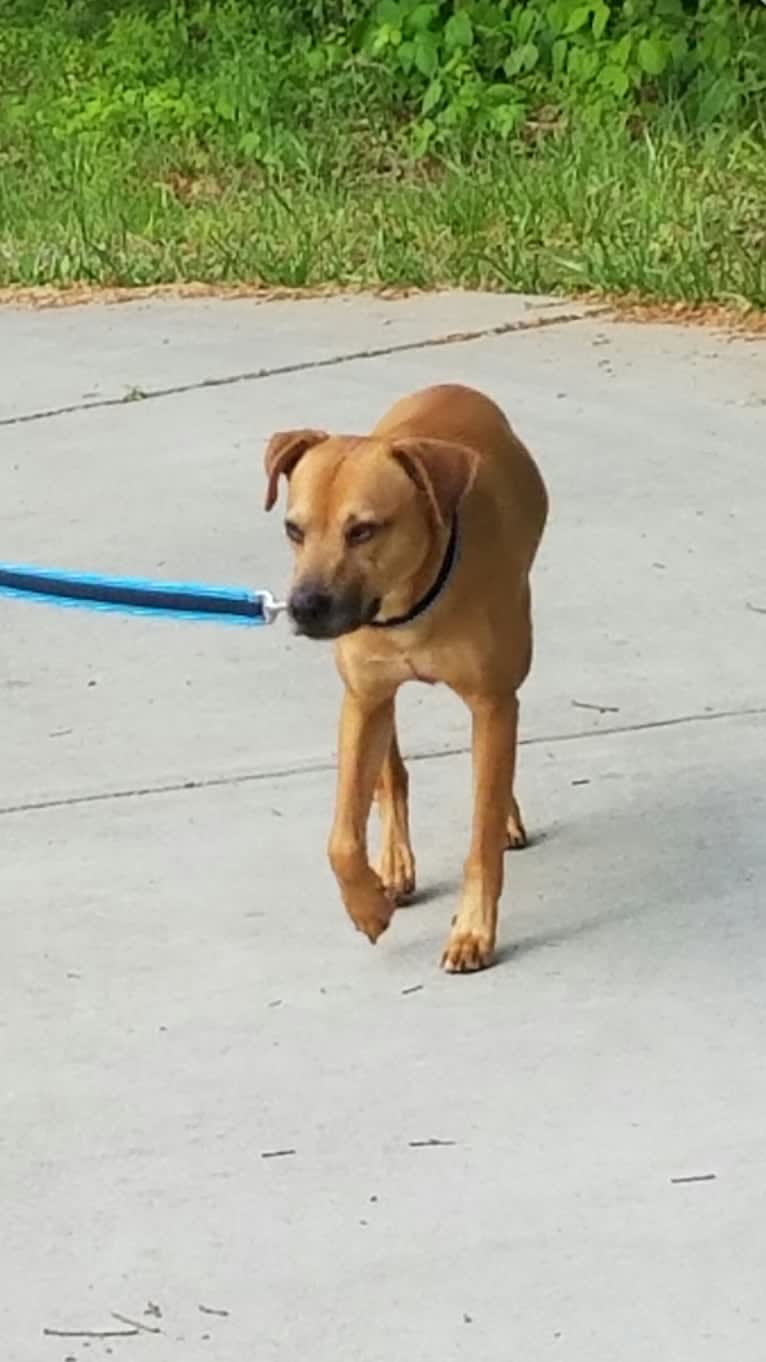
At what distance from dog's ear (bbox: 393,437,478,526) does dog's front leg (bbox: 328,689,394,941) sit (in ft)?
1.25

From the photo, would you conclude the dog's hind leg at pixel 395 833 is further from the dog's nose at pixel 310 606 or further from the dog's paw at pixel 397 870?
the dog's nose at pixel 310 606

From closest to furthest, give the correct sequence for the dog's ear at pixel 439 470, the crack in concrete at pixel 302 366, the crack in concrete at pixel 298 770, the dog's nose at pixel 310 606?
the dog's nose at pixel 310 606
the dog's ear at pixel 439 470
the crack in concrete at pixel 298 770
the crack in concrete at pixel 302 366

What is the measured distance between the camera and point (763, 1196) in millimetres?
3238

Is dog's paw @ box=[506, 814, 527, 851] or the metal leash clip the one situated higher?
the metal leash clip

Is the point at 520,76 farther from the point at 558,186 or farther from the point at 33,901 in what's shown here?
the point at 33,901

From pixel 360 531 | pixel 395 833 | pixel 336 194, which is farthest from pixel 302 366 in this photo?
pixel 360 531

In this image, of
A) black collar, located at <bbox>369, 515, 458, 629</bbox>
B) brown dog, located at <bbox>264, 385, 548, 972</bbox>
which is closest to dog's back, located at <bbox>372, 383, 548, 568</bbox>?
brown dog, located at <bbox>264, 385, 548, 972</bbox>

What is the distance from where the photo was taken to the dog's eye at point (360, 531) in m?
3.57

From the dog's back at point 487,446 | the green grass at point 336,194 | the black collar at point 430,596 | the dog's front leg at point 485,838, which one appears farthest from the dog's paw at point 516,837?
the green grass at point 336,194

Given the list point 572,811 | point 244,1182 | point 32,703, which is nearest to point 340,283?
point 32,703

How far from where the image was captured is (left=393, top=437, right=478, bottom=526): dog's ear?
3.63 meters

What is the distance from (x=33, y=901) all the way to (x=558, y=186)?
5.48 metres

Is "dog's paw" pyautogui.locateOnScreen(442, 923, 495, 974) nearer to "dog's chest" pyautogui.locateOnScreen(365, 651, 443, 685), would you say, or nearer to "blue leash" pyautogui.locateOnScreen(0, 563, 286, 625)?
"dog's chest" pyautogui.locateOnScreen(365, 651, 443, 685)

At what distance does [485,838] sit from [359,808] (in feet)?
0.66
